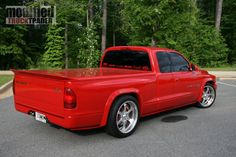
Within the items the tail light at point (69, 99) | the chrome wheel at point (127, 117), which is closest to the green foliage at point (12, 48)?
the chrome wheel at point (127, 117)

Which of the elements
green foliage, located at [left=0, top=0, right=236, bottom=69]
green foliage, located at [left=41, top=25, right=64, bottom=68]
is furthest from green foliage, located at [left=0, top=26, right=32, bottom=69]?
green foliage, located at [left=41, top=25, right=64, bottom=68]

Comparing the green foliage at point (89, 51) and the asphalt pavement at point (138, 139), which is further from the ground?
the green foliage at point (89, 51)

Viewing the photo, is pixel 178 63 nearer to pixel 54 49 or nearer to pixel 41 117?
pixel 41 117

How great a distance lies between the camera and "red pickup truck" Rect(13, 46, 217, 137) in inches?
191

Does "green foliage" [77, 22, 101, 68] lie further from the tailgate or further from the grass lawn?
the tailgate

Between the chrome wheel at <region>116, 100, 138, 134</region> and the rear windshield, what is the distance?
1.05m

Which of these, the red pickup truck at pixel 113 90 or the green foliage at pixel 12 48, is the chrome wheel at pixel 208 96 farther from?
the green foliage at pixel 12 48

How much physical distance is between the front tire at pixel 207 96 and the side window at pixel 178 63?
1.25 metres

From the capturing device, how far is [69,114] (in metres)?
4.77

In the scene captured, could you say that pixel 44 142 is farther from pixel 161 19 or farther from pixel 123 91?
pixel 161 19

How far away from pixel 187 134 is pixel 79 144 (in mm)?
2099

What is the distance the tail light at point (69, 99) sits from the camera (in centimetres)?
471
